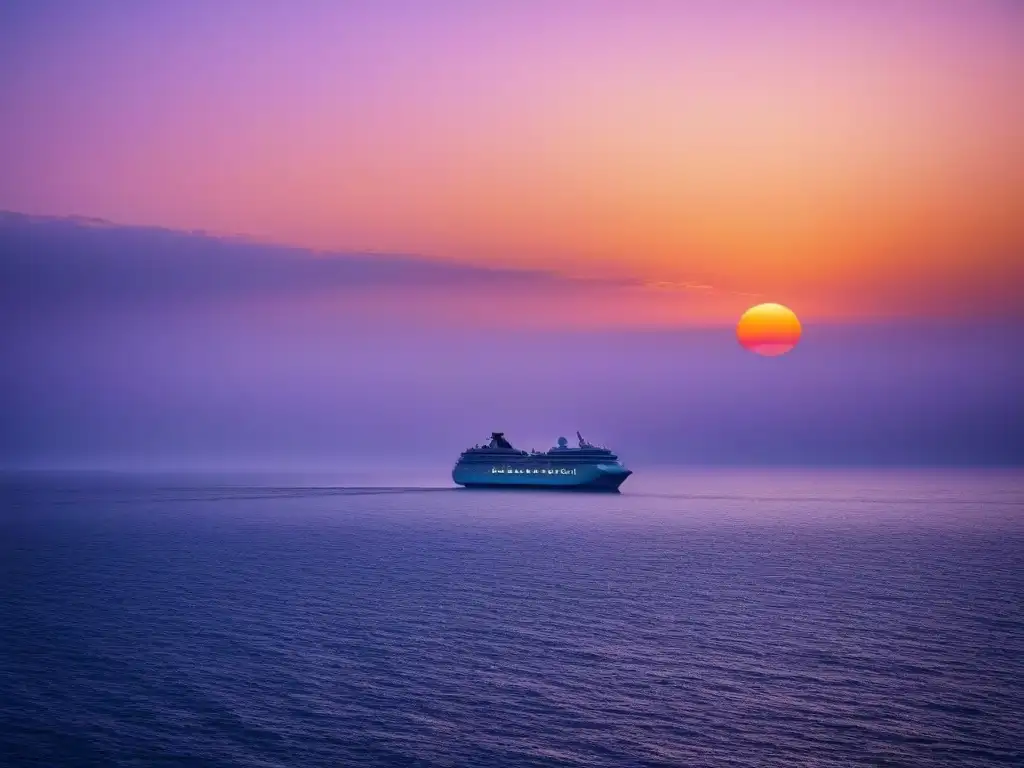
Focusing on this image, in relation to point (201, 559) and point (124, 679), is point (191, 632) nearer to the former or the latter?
point (124, 679)

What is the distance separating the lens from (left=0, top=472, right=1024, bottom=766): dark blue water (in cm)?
2827

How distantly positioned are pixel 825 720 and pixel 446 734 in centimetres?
1300

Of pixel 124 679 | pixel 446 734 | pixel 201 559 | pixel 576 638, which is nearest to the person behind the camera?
pixel 446 734

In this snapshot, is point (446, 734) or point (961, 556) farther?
point (961, 556)

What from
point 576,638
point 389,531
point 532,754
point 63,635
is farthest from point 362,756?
point 389,531

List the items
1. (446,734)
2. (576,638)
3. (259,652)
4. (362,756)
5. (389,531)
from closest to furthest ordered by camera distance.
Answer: (362,756) < (446,734) < (259,652) < (576,638) < (389,531)

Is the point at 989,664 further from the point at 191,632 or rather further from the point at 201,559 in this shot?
the point at 201,559

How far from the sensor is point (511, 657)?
39.4 m

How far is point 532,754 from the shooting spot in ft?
89.5

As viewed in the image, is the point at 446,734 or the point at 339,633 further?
the point at 339,633

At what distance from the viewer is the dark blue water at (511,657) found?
28.3 meters

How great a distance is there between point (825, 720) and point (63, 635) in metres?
36.3

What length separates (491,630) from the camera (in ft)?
151

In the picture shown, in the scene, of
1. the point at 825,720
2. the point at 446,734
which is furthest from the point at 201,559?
the point at 825,720
